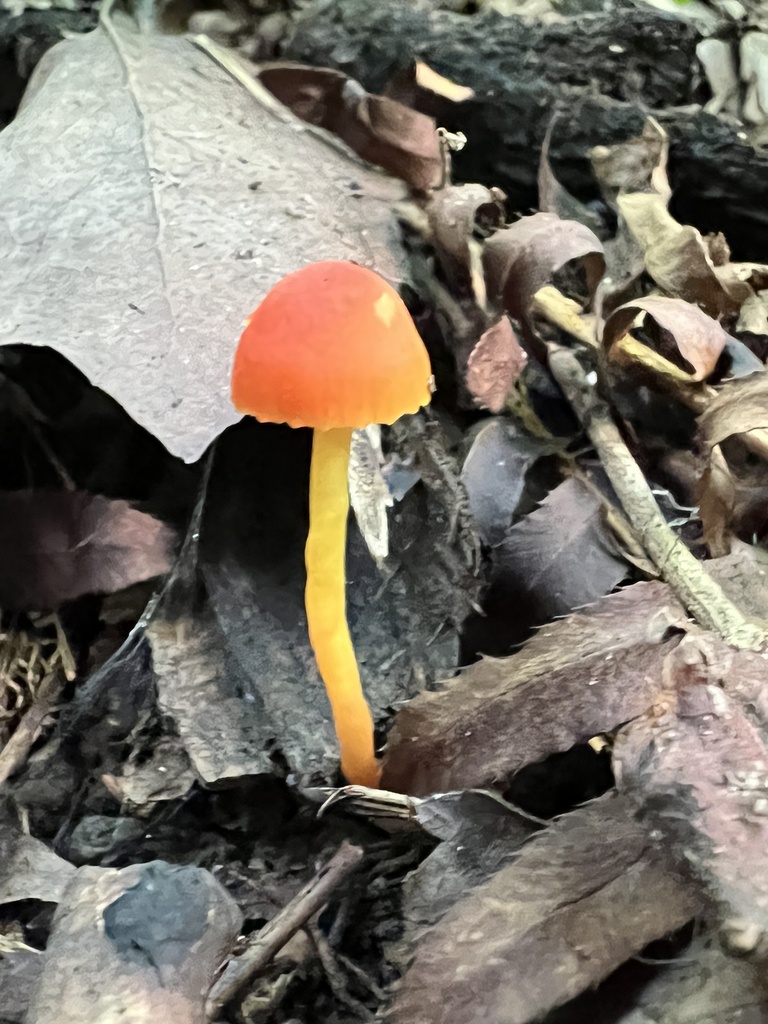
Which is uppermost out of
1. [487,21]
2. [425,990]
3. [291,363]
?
[487,21]

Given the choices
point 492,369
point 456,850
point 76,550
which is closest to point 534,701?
point 456,850

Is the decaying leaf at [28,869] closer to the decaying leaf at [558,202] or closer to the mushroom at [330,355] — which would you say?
the mushroom at [330,355]

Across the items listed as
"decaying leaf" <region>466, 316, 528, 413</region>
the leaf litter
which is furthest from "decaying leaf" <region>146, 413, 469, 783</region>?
"decaying leaf" <region>466, 316, 528, 413</region>

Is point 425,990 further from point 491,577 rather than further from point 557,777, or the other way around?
point 491,577

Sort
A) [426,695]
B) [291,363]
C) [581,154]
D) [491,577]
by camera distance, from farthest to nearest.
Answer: [581,154] < [491,577] < [426,695] < [291,363]

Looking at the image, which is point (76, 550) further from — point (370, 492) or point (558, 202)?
point (558, 202)

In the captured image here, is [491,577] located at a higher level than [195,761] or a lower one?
higher

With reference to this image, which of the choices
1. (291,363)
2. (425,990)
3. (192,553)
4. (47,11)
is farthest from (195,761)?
(47,11)
